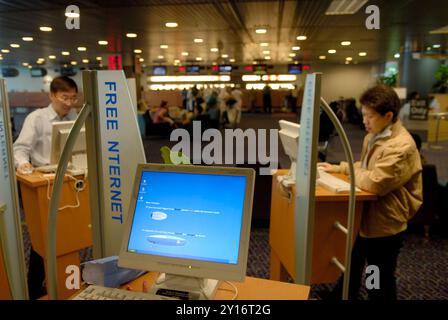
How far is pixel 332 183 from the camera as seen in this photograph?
2463 millimetres

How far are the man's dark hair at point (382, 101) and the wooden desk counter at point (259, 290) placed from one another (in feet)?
4.27

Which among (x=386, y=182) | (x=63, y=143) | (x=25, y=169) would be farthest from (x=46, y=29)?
(x=386, y=182)

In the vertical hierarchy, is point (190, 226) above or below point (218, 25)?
below

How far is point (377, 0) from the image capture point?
4.41m

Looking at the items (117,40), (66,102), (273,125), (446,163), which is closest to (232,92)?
(273,125)

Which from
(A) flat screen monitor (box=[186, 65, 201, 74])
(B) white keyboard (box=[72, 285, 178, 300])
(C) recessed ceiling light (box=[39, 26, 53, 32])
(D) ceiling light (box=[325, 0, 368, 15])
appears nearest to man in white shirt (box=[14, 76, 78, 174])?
(B) white keyboard (box=[72, 285, 178, 300])

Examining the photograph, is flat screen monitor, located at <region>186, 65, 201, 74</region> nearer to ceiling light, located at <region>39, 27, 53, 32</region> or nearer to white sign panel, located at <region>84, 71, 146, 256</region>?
ceiling light, located at <region>39, 27, 53, 32</region>

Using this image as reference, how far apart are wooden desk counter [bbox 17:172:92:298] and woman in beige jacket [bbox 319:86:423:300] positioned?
6.23 ft

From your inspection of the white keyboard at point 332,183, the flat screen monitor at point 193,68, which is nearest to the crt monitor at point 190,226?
the white keyboard at point 332,183

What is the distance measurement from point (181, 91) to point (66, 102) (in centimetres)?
193

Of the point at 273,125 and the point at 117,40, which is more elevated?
the point at 117,40

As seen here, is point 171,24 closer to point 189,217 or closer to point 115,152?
point 115,152

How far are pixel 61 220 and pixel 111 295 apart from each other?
1618 millimetres
